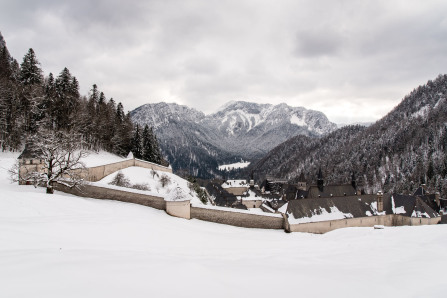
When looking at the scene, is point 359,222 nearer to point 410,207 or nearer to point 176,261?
point 410,207

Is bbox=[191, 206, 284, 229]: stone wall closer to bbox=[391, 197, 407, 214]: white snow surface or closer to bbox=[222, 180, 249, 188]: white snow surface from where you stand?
bbox=[391, 197, 407, 214]: white snow surface

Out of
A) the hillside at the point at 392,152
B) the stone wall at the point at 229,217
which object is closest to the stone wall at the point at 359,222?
the stone wall at the point at 229,217

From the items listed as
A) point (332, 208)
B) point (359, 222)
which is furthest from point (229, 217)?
point (359, 222)

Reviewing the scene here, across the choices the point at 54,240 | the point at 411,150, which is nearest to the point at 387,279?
the point at 54,240

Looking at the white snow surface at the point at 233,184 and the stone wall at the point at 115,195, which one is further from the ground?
the white snow surface at the point at 233,184

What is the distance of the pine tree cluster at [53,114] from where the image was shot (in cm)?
3519

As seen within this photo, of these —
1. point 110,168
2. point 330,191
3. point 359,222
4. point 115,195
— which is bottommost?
point 359,222

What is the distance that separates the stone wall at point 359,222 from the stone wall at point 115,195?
15245 mm

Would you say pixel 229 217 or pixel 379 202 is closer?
pixel 229 217

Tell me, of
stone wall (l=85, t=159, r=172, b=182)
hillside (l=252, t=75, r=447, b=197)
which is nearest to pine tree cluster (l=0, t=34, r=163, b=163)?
stone wall (l=85, t=159, r=172, b=182)

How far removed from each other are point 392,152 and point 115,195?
140550 millimetres

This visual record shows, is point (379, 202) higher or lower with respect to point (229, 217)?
higher

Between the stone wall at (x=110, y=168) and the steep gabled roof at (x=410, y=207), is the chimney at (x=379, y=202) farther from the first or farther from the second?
the stone wall at (x=110, y=168)

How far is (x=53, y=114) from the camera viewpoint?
135ft
